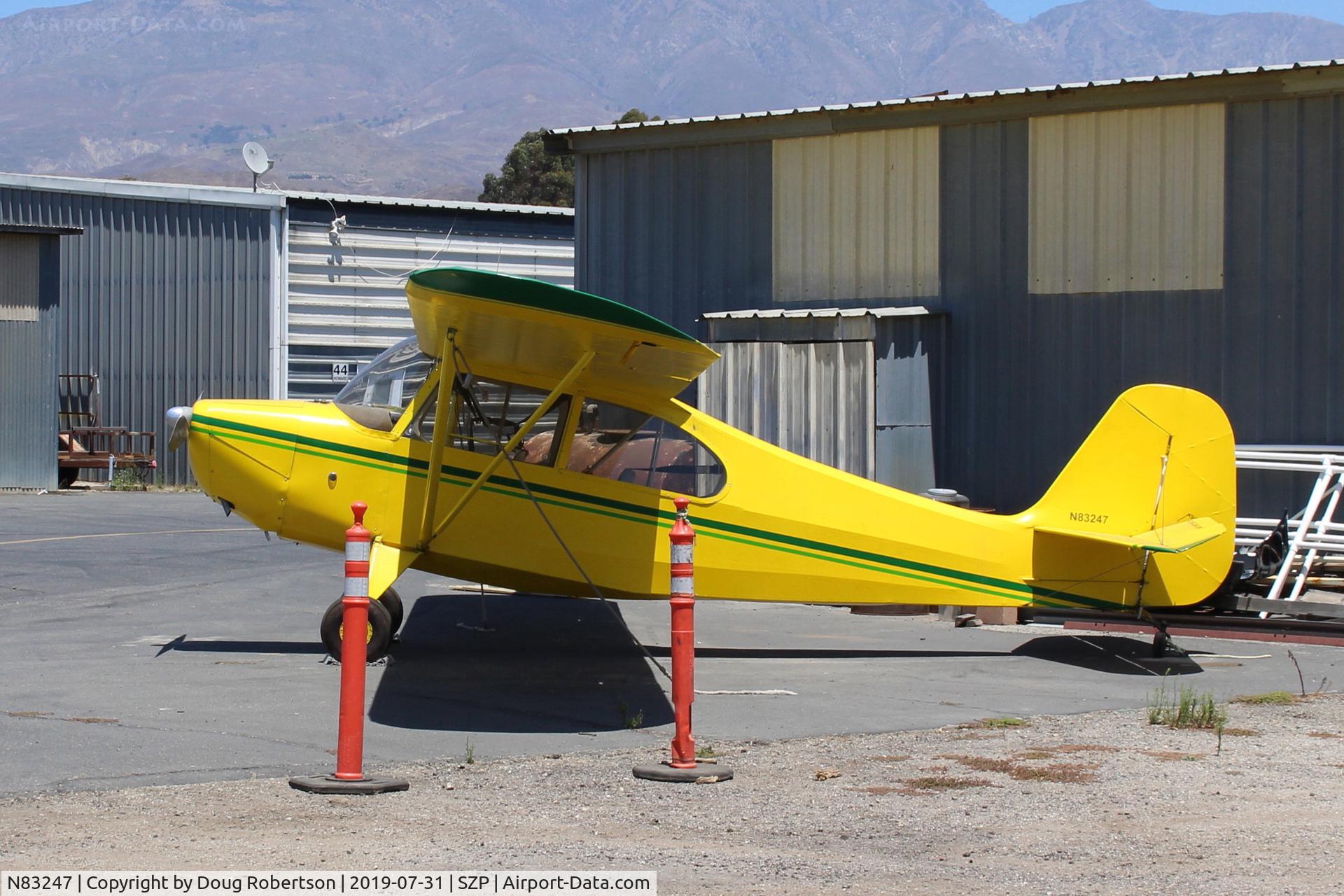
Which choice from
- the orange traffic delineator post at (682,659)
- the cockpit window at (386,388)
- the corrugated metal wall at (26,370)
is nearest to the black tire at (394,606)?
the cockpit window at (386,388)

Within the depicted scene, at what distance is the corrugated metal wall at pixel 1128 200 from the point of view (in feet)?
46.4

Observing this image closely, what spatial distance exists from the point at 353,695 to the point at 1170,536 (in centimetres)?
590

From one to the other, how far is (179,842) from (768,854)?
6.90ft

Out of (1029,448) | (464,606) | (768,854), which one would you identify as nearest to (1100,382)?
(1029,448)

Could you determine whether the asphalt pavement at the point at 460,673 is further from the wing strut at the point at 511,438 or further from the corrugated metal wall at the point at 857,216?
the corrugated metal wall at the point at 857,216

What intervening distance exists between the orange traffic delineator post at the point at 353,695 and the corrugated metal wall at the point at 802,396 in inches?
362

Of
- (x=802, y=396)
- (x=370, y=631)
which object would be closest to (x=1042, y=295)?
(x=802, y=396)

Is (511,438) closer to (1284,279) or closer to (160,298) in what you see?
(1284,279)

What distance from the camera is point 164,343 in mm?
29453

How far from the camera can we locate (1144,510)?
980 cm

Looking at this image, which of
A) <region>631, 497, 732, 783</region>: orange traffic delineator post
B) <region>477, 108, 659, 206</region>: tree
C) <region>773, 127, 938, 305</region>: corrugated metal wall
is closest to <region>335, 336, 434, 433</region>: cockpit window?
<region>631, 497, 732, 783</region>: orange traffic delineator post

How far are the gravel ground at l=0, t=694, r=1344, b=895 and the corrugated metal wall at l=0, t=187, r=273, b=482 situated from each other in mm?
24312

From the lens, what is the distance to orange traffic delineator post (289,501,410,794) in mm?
5883

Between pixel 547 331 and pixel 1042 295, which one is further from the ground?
A: pixel 1042 295
